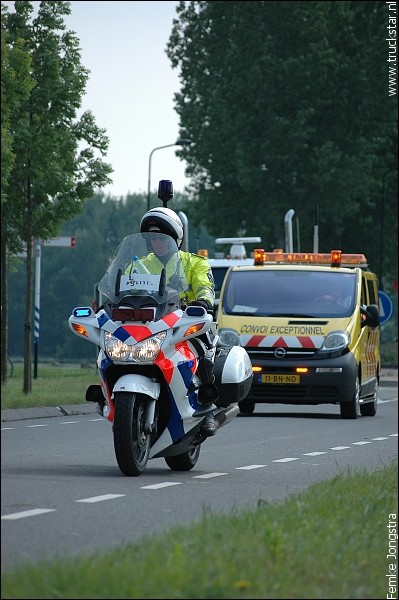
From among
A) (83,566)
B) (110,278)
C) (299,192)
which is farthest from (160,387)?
(299,192)

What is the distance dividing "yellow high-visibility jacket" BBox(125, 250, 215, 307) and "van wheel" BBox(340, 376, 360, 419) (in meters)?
11.3

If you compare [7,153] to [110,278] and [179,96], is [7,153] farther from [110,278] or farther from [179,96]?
[179,96]

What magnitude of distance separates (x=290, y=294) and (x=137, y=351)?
12.4 metres

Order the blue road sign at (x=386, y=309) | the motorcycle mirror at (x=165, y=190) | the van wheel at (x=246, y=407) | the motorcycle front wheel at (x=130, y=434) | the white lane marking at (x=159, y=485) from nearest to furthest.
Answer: the white lane marking at (x=159, y=485), the motorcycle front wheel at (x=130, y=434), the motorcycle mirror at (x=165, y=190), the van wheel at (x=246, y=407), the blue road sign at (x=386, y=309)

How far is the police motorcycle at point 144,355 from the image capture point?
12047 millimetres

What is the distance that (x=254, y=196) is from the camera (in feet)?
204

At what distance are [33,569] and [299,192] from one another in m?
55.1

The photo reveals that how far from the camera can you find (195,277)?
42.1 ft

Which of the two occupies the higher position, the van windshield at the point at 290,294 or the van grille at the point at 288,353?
the van windshield at the point at 290,294

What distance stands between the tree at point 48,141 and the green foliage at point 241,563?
17.7 meters

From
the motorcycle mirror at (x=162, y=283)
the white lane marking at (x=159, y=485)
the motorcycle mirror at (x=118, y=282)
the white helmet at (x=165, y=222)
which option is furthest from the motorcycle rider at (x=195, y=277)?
the white lane marking at (x=159, y=485)

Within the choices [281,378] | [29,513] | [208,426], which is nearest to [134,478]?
[208,426]

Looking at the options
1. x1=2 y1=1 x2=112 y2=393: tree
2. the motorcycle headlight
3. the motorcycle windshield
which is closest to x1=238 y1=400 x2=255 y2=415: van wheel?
x1=2 y1=1 x2=112 y2=393: tree

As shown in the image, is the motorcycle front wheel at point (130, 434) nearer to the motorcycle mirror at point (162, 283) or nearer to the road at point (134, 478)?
the road at point (134, 478)
